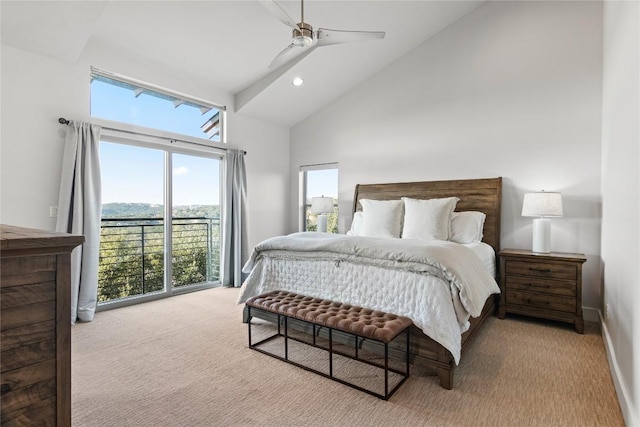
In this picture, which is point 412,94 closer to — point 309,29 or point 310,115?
point 310,115

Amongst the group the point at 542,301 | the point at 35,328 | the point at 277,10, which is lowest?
the point at 542,301

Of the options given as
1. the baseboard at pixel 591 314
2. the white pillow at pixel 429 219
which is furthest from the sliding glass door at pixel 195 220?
the baseboard at pixel 591 314

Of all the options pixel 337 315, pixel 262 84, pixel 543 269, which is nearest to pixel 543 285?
pixel 543 269

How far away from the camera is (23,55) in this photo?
3.04 metres

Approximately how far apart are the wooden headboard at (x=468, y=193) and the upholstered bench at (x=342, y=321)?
7.26 ft

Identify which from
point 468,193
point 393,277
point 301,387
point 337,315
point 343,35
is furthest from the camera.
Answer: point 468,193

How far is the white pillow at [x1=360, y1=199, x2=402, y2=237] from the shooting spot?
4070 millimetres

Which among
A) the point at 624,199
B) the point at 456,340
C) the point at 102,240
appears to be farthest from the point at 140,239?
the point at 624,199

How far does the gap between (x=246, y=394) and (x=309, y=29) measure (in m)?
2.70

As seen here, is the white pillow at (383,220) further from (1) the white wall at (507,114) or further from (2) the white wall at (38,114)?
(2) the white wall at (38,114)

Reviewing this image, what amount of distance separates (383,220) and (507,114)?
76.5 inches

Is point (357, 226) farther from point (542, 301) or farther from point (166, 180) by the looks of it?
point (166, 180)

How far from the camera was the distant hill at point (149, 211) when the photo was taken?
3.76 meters

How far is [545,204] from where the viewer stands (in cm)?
328
